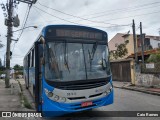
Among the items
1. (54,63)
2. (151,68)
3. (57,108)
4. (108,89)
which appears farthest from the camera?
(151,68)

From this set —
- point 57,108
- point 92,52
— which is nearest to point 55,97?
point 57,108

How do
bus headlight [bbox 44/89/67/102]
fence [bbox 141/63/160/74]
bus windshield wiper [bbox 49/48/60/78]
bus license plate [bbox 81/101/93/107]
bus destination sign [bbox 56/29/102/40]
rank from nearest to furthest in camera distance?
bus headlight [bbox 44/89/67/102], bus windshield wiper [bbox 49/48/60/78], bus license plate [bbox 81/101/93/107], bus destination sign [bbox 56/29/102/40], fence [bbox 141/63/160/74]

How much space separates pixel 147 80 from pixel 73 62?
12779mm

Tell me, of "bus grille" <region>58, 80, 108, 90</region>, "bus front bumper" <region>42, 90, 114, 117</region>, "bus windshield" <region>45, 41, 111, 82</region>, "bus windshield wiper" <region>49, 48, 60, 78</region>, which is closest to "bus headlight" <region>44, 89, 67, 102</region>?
"bus front bumper" <region>42, 90, 114, 117</region>

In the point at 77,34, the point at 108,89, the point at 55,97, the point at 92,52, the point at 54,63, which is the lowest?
the point at 55,97

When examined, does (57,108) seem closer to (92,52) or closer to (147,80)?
(92,52)

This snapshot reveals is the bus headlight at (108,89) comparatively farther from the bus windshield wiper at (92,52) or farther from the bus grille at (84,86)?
the bus windshield wiper at (92,52)

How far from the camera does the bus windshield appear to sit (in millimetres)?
7348

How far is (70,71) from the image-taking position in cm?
745

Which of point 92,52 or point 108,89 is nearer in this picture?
point 92,52

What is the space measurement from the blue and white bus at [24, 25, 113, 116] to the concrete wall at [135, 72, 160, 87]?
10.4 meters

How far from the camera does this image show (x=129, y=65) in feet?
76.9

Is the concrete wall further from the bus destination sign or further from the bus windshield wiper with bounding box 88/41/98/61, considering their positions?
the bus windshield wiper with bounding box 88/41/98/61

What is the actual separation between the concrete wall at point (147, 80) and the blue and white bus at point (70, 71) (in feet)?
34.2
